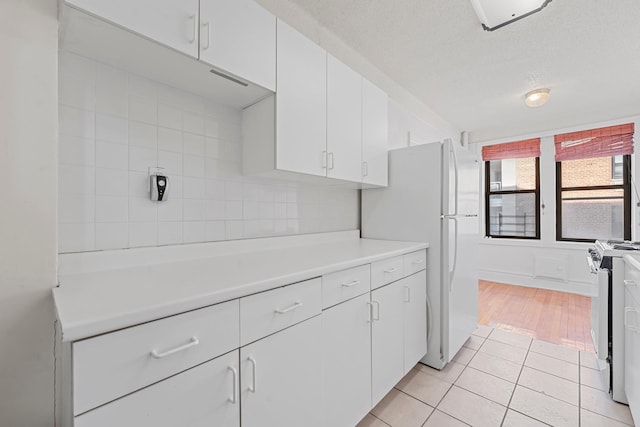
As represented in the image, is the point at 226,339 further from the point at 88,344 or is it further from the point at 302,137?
the point at 302,137

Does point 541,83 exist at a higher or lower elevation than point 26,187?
higher

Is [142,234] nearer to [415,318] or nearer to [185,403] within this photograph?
[185,403]

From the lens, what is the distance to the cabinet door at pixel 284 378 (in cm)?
90

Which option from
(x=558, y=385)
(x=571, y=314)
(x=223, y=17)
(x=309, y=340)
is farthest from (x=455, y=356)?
(x=223, y=17)

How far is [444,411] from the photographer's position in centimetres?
156

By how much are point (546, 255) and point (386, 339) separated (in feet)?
12.6

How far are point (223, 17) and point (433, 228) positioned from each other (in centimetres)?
173

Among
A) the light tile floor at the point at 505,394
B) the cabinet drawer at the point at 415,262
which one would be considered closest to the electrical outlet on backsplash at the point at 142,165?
the cabinet drawer at the point at 415,262

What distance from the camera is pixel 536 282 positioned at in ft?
13.4

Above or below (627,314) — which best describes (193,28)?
above

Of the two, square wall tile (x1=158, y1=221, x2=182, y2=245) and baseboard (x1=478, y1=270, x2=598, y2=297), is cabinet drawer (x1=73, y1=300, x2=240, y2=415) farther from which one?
baseboard (x1=478, y1=270, x2=598, y2=297)

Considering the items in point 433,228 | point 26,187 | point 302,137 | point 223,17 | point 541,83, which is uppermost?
point 541,83

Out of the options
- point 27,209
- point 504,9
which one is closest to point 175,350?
point 27,209

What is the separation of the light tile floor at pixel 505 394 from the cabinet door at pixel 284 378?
61cm
